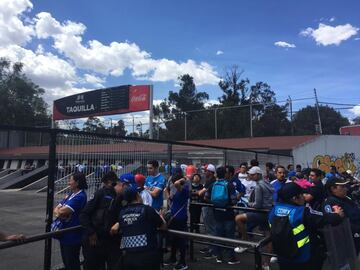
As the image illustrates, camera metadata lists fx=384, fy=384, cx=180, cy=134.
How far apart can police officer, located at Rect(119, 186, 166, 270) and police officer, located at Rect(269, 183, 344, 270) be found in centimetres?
136

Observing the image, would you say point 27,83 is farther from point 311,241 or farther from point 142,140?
point 311,241

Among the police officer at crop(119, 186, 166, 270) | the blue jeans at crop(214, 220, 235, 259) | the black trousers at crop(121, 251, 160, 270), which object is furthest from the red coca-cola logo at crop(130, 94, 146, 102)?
the black trousers at crop(121, 251, 160, 270)

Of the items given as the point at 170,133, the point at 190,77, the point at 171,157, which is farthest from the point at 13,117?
the point at 171,157

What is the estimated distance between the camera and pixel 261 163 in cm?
1842

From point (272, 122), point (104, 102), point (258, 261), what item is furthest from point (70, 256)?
point (272, 122)

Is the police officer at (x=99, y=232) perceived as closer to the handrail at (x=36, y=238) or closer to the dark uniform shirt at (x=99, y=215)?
the dark uniform shirt at (x=99, y=215)

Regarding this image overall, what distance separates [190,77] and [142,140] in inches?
2870

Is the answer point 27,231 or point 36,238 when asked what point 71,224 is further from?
point 27,231

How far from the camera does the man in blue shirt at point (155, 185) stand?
23.8 feet

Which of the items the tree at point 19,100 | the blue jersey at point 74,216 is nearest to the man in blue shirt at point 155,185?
the blue jersey at point 74,216

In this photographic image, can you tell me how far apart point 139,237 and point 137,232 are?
61 mm

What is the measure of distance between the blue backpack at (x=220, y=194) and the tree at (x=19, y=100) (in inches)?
2409

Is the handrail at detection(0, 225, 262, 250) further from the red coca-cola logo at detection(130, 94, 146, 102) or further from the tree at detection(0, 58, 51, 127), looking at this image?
the tree at detection(0, 58, 51, 127)

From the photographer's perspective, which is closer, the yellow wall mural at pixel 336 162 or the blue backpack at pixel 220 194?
the blue backpack at pixel 220 194
